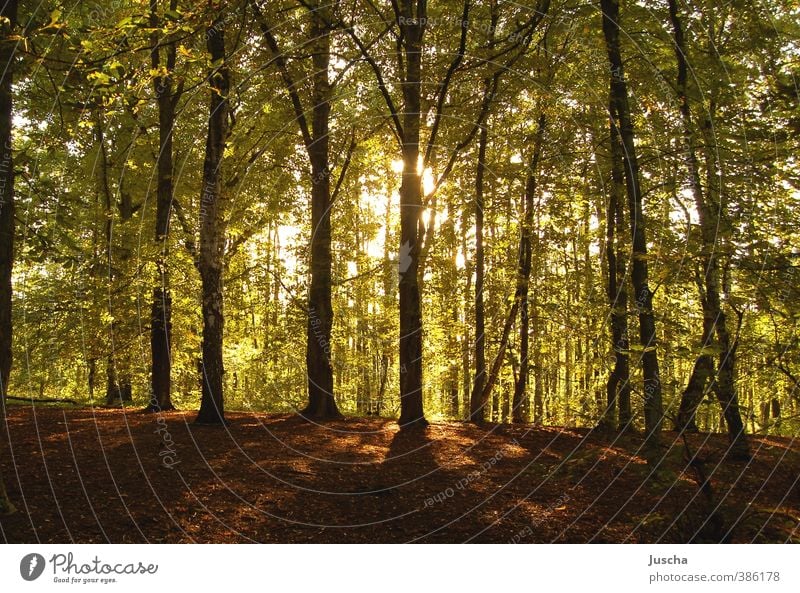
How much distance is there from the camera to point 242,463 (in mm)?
9047

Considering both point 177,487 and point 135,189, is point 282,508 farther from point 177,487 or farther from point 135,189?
point 135,189

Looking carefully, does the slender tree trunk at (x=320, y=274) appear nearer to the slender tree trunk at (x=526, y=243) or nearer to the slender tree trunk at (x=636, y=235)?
the slender tree trunk at (x=526, y=243)

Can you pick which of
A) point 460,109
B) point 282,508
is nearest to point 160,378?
point 282,508

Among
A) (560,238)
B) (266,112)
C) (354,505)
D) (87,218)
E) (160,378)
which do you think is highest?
(266,112)

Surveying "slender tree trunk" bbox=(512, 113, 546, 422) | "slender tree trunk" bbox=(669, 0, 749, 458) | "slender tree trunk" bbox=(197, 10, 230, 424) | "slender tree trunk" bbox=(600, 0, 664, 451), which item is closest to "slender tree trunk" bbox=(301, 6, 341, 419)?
"slender tree trunk" bbox=(197, 10, 230, 424)

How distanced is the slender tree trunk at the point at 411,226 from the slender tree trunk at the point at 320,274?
2.52 m

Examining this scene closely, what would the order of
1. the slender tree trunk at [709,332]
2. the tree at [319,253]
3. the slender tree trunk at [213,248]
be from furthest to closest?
the tree at [319,253] → the slender tree trunk at [213,248] → the slender tree trunk at [709,332]

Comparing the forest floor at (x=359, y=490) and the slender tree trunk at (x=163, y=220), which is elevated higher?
the slender tree trunk at (x=163, y=220)

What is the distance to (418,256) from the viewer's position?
1403 centimetres

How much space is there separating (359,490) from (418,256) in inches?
277

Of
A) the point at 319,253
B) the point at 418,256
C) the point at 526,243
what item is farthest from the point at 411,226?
the point at 526,243

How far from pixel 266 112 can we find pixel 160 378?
839 cm
